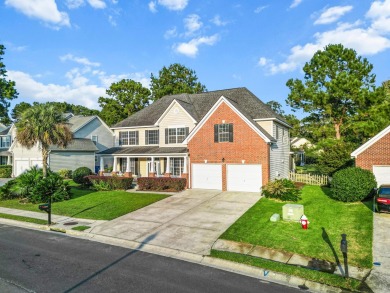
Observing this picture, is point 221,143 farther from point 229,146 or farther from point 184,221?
point 184,221

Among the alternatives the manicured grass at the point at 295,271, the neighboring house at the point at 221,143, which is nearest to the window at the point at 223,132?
the neighboring house at the point at 221,143

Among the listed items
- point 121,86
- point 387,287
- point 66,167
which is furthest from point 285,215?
point 121,86

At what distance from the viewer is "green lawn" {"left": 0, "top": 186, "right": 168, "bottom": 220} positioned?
60.8ft

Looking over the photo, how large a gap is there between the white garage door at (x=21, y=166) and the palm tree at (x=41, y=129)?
59.6ft

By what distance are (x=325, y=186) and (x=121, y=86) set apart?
1725 inches

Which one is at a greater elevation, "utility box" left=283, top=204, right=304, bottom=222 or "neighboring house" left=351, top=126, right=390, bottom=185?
"neighboring house" left=351, top=126, right=390, bottom=185

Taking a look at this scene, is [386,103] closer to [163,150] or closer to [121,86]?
[163,150]

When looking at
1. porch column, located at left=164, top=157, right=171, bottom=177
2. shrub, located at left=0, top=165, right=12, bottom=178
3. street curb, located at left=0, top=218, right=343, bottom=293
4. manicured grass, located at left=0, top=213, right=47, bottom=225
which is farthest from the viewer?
shrub, located at left=0, top=165, right=12, bottom=178

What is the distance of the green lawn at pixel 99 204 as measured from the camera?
18.5 m

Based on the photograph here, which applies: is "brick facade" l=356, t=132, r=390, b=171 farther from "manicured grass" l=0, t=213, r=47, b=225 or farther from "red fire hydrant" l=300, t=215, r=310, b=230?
"manicured grass" l=0, t=213, r=47, b=225

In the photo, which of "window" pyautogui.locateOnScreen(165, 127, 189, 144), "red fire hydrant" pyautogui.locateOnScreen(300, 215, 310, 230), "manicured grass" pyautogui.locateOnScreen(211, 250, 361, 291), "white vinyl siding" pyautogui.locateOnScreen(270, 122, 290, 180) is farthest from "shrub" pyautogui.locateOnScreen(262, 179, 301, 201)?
"window" pyautogui.locateOnScreen(165, 127, 189, 144)

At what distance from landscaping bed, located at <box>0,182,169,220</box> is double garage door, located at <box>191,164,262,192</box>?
13.1 ft

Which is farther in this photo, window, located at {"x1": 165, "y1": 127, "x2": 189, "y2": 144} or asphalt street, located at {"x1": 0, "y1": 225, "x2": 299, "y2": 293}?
→ window, located at {"x1": 165, "y1": 127, "x2": 189, "y2": 144}

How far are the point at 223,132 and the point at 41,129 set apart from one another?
49.0 feet
